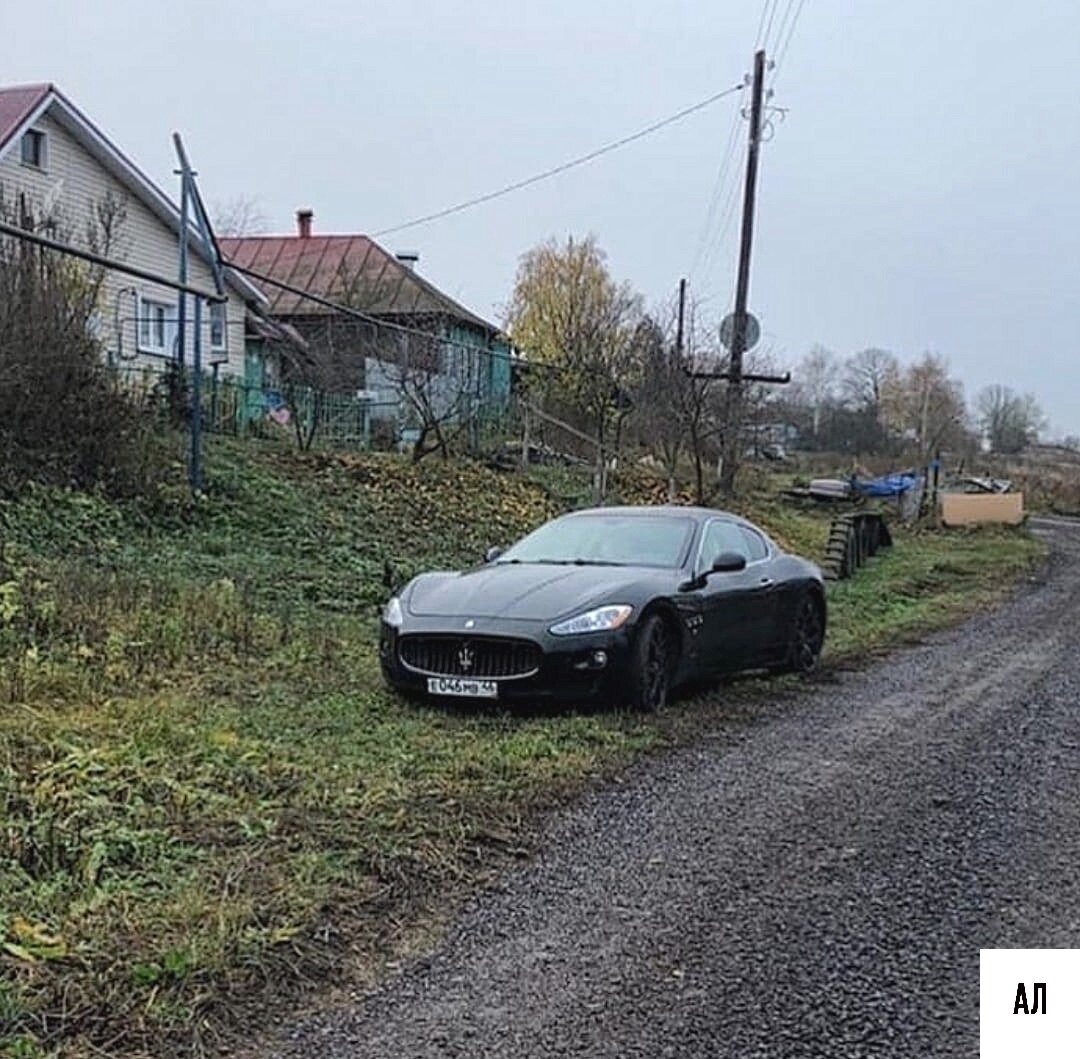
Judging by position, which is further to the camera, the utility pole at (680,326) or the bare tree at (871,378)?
the bare tree at (871,378)

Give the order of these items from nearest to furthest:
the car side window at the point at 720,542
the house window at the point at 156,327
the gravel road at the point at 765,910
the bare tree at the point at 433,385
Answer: the gravel road at the point at 765,910 → the car side window at the point at 720,542 → the bare tree at the point at 433,385 → the house window at the point at 156,327

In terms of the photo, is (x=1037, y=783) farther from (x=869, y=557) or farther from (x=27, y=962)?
(x=869, y=557)

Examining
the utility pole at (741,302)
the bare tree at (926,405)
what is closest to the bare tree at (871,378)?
the bare tree at (926,405)

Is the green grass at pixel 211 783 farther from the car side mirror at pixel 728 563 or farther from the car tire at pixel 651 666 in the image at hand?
the car side mirror at pixel 728 563

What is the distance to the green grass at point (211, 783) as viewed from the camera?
12.7ft

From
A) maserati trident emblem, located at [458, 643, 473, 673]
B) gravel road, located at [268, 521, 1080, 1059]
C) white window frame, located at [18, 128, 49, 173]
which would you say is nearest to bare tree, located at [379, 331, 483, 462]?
white window frame, located at [18, 128, 49, 173]

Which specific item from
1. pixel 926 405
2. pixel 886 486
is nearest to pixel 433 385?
pixel 886 486

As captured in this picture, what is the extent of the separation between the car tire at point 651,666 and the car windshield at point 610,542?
0.78 m

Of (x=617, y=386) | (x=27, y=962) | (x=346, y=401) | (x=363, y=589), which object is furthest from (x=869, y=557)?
(x=27, y=962)

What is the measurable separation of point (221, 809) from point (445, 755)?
1457mm

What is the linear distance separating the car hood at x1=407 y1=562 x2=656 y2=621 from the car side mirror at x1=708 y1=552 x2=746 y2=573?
2.06 ft

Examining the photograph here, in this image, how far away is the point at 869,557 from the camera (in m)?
24.0

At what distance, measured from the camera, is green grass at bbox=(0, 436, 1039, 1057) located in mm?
3877

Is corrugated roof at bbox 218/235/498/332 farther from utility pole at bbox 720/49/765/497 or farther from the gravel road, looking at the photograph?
the gravel road
